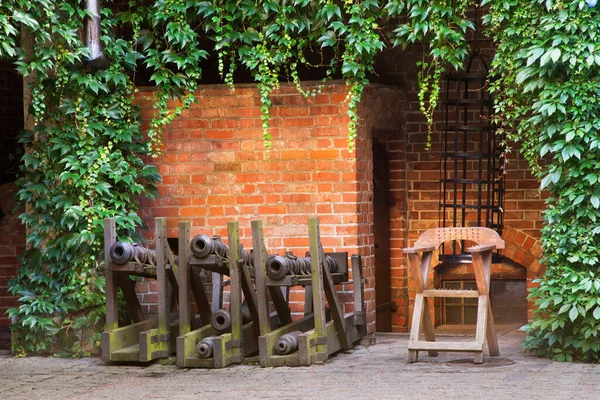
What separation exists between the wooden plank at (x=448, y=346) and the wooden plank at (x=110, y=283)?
2148 mm

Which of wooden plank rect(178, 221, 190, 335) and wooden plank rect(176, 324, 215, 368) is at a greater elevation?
wooden plank rect(178, 221, 190, 335)

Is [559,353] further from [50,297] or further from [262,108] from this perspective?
[50,297]

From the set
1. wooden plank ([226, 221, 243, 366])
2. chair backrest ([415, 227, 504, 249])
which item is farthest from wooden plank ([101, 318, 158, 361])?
chair backrest ([415, 227, 504, 249])

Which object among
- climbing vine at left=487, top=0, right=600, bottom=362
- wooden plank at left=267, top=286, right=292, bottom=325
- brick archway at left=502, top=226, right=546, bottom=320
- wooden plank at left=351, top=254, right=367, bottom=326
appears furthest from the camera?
brick archway at left=502, top=226, right=546, bottom=320

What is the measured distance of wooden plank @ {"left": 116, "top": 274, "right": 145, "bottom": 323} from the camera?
7453 mm

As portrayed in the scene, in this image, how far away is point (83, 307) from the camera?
25.9 feet

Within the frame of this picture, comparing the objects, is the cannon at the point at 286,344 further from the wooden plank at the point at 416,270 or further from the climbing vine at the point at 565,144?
the climbing vine at the point at 565,144

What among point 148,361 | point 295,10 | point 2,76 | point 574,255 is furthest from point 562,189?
point 2,76

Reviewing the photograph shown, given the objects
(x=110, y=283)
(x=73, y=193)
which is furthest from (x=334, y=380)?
(x=73, y=193)

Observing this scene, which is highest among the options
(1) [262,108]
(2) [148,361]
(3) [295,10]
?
(3) [295,10]

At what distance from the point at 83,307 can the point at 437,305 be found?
3390 mm

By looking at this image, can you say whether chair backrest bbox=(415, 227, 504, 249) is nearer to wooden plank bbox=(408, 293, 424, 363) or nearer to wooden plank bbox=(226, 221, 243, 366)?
wooden plank bbox=(408, 293, 424, 363)

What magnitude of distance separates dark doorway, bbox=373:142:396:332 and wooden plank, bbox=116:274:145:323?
8.48ft

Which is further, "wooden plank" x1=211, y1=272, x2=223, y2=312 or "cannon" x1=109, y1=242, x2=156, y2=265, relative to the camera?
"wooden plank" x1=211, y1=272, x2=223, y2=312
